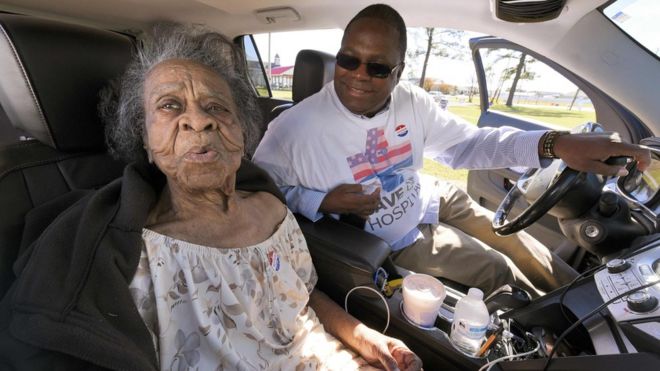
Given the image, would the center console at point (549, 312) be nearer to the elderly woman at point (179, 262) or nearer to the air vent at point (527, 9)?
the elderly woman at point (179, 262)

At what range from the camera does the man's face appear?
153 cm

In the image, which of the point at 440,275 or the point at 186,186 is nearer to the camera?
the point at 186,186

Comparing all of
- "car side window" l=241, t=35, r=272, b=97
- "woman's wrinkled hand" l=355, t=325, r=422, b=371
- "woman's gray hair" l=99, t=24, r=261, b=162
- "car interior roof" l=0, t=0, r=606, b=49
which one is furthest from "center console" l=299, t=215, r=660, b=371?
"car side window" l=241, t=35, r=272, b=97

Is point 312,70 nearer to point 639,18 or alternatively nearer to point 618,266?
point 639,18

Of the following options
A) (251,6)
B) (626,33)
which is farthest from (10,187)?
(626,33)

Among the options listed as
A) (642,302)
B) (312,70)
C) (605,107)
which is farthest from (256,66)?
(642,302)

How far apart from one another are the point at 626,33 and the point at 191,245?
2537 mm

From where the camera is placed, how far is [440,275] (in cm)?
174

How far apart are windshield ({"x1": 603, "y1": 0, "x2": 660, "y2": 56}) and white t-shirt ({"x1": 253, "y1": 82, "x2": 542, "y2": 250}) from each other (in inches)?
37.4

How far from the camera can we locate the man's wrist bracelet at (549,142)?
161 cm

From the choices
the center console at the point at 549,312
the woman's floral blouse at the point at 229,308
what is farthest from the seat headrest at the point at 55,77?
the center console at the point at 549,312

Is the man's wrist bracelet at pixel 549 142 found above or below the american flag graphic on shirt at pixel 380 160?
above

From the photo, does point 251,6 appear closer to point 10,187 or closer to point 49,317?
point 10,187

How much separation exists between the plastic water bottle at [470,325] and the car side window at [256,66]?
3.64 m
